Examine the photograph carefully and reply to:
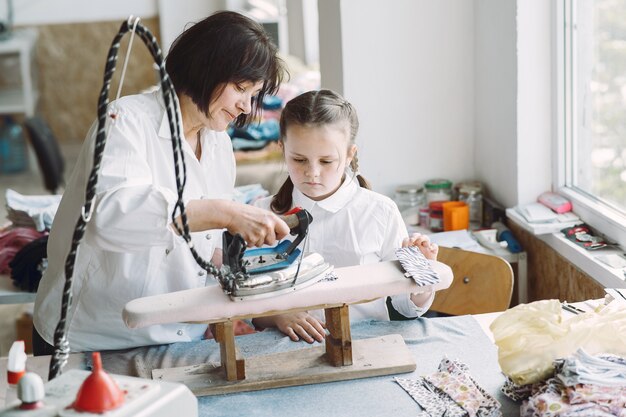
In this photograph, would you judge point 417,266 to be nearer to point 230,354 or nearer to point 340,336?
point 340,336

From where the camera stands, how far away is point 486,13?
3.19 meters

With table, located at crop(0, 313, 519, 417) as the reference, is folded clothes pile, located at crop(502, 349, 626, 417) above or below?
above

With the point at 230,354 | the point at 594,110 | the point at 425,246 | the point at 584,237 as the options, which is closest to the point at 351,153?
the point at 425,246

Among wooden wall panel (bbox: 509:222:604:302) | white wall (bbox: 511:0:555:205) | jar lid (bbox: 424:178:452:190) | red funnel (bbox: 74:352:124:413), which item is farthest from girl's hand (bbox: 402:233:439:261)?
jar lid (bbox: 424:178:452:190)

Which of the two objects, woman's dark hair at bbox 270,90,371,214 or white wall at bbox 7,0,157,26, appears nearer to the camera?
woman's dark hair at bbox 270,90,371,214

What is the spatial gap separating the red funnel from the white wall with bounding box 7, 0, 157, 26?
6.12m

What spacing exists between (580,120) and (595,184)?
0.22 m

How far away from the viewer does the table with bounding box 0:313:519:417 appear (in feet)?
5.88

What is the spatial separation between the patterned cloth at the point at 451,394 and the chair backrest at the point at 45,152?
11.5 ft

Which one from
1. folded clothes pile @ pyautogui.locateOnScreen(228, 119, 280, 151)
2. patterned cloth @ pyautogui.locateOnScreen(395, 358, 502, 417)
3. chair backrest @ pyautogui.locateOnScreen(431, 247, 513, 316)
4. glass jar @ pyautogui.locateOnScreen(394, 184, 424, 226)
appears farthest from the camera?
folded clothes pile @ pyautogui.locateOnScreen(228, 119, 280, 151)

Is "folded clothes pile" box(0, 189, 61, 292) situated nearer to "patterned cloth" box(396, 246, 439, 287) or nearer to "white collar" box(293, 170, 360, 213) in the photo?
"white collar" box(293, 170, 360, 213)

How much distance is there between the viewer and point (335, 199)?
92.4 inches

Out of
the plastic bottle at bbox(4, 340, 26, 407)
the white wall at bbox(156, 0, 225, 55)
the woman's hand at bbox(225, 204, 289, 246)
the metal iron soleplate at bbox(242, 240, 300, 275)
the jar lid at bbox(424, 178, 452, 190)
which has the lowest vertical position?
the jar lid at bbox(424, 178, 452, 190)

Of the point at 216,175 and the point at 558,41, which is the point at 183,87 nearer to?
the point at 216,175
